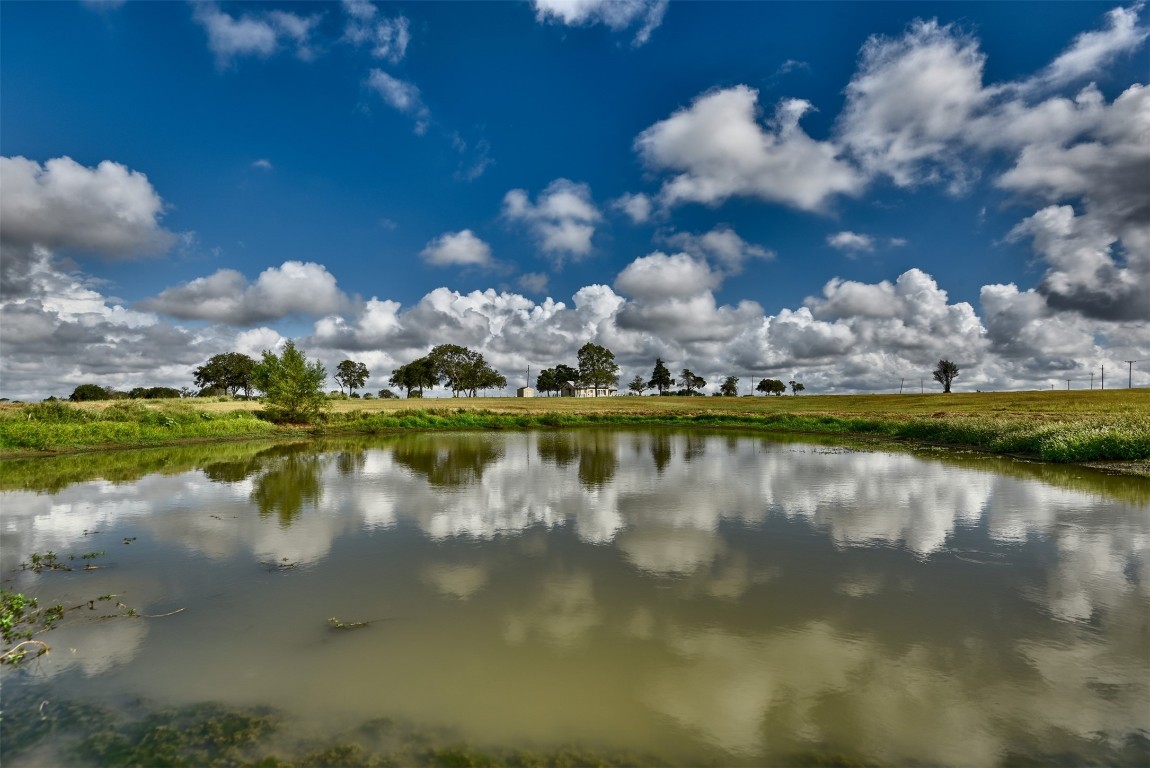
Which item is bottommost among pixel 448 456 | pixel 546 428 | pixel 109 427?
pixel 546 428

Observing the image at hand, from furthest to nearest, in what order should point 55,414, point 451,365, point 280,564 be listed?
point 451,365 → point 55,414 → point 280,564

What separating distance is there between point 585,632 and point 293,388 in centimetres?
4527

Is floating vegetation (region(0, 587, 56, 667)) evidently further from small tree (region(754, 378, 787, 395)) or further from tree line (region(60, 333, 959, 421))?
small tree (region(754, 378, 787, 395))

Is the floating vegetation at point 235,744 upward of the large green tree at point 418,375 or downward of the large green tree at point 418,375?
downward

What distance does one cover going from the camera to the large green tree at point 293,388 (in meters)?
45.6

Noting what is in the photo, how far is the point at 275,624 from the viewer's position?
24.8ft

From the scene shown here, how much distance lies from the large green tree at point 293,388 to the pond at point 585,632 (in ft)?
101

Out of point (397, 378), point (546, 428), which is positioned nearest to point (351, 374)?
point (397, 378)

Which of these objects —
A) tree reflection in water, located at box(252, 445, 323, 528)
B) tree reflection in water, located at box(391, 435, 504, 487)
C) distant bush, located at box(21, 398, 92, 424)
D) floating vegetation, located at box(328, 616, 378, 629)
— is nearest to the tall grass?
distant bush, located at box(21, 398, 92, 424)

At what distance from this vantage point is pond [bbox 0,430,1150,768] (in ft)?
16.7

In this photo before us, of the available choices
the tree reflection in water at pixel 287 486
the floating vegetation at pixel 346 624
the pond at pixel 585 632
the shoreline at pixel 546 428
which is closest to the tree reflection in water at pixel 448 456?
the tree reflection in water at pixel 287 486

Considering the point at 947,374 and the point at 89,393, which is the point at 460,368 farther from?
the point at 947,374

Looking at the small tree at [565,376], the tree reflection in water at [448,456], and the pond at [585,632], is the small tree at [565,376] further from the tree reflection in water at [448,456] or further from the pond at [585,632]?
the pond at [585,632]

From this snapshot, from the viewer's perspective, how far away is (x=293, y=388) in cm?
4556
